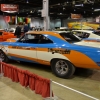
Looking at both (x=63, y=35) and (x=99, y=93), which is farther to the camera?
(x=63, y=35)

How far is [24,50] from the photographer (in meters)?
5.83

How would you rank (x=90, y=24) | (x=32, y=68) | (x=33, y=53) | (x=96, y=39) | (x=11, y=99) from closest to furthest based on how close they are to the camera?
(x=11, y=99) → (x=33, y=53) → (x=32, y=68) → (x=96, y=39) → (x=90, y=24)

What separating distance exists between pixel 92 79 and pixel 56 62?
126 centimetres

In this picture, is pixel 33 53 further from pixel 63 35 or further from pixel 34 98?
pixel 34 98

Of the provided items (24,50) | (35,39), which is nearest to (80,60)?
(35,39)

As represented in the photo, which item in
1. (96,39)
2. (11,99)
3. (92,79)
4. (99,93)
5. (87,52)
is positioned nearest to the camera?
(11,99)

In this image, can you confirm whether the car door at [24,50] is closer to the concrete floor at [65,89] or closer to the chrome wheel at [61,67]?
the concrete floor at [65,89]

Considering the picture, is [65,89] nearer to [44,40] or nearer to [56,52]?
[56,52]

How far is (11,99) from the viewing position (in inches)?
147

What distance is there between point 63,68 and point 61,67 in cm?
7

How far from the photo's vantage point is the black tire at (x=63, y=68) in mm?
4821

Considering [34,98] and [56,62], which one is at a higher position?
[56,62]

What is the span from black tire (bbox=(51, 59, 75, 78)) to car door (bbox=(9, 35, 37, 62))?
84 cm

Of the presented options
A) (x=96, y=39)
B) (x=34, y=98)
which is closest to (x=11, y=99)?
(x=34, y=98)
